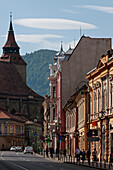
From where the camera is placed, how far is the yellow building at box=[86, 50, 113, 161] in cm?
6150

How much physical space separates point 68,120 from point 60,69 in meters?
15.4

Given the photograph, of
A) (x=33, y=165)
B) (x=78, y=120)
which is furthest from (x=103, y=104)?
(x=78, y=120)

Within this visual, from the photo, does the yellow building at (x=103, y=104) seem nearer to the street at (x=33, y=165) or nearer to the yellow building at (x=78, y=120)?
the yellow building at (x=78, y=120)

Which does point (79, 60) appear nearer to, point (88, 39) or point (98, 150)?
point (88, 39)

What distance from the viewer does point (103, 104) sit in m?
65.3

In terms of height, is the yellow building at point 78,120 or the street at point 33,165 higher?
the yellow building at point 78,120

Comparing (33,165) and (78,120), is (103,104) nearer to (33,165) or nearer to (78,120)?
(33,165)

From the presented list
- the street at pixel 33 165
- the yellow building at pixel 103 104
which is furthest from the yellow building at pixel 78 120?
the street at pixel 33 165

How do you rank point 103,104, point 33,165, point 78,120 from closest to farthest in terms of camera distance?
1. point 33,165
2. point 103,104
3. point 78,120

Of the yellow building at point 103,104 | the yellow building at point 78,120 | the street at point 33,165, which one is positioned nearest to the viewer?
the street at point 33,165

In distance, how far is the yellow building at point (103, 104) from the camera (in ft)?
202

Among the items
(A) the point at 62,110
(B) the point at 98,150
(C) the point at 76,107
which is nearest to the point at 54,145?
(A) the point at 62,110

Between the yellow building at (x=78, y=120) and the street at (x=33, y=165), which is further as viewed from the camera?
the yellow building at (x=78, y=120)

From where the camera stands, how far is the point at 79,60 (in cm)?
10319
